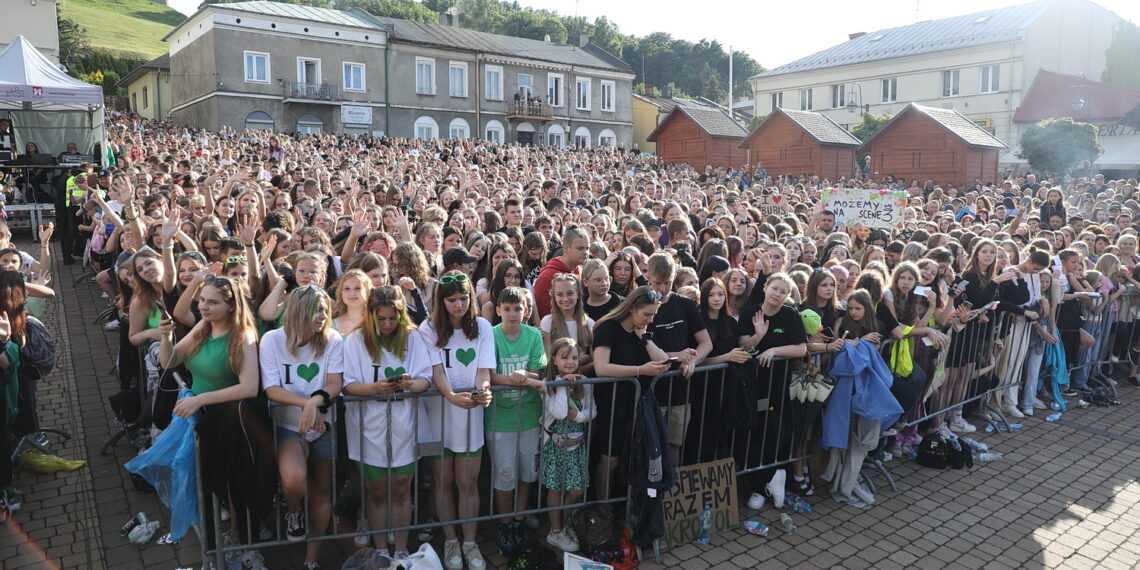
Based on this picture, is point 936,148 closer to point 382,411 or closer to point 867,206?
point 867,206

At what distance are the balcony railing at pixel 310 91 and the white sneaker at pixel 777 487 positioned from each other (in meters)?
38.5

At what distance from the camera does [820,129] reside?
3388 centimetres

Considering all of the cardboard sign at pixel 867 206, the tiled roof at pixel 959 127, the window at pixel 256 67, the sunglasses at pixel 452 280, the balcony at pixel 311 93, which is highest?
the window at pixel 256 67

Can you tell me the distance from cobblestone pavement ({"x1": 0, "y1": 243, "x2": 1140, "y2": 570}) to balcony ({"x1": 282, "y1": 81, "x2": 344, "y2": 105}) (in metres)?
34.6

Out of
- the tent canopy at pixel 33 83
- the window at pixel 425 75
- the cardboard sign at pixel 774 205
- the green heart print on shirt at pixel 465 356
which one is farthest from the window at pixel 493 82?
the green heart print on shirt at pixel 465 356

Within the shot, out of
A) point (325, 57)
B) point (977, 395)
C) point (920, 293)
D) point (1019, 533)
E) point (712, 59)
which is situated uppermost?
point (712, 59)

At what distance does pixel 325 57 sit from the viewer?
40.6 m

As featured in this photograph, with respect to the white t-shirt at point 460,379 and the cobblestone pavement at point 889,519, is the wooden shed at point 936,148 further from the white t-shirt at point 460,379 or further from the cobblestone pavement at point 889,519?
the white t-shirt at point 460,379

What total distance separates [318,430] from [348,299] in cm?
99

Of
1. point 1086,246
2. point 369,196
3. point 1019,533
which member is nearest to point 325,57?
point 369,196

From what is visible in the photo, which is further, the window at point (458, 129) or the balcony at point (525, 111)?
the balcony at point (525, 111)

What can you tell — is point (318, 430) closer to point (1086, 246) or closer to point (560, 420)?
point (560, 420)

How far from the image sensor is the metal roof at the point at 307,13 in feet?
126

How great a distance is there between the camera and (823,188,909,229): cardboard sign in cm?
1154
